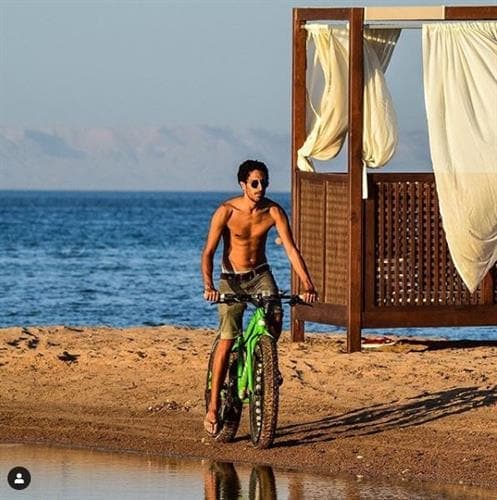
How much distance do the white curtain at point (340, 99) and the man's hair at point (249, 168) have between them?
15.5ft

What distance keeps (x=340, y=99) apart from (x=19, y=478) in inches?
281

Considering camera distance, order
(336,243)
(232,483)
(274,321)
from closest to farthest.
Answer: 1. (232,483)
2. (274,321)
3. (336,243)

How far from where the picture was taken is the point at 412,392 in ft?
46.9

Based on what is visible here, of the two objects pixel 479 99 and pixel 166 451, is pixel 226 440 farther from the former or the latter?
pixel 479 99

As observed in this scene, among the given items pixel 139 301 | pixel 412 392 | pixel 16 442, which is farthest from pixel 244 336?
pixel 139 301

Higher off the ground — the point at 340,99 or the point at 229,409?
the point at 340,99

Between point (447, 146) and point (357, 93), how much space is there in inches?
37.1

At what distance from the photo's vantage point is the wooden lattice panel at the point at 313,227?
17000 mm

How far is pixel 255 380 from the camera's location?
1192 cm

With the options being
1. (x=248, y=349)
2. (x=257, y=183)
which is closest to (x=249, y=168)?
(x=257, y=183)

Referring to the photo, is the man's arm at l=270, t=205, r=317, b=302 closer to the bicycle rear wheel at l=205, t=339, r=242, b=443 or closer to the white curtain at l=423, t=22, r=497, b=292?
the bicycle rear wheel at l=205, t=339, r=242, b=443

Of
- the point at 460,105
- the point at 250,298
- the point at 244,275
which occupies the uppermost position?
the point at 460,105

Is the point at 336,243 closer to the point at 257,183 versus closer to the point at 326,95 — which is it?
the point at 326,95

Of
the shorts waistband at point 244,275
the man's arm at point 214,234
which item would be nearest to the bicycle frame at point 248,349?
the shorts waistband at point 244,275
